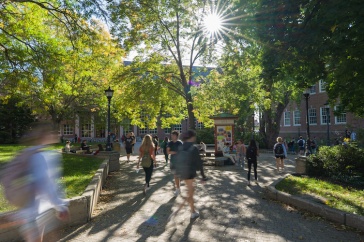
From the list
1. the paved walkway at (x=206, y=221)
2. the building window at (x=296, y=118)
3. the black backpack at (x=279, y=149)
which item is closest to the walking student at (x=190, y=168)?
the paved walkway at (x=206, y=221)

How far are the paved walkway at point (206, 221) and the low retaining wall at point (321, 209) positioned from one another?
0.61 feet

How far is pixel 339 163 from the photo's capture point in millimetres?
10289

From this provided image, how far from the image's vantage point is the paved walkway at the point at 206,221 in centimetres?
489

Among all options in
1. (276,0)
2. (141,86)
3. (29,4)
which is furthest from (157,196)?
(141,86)

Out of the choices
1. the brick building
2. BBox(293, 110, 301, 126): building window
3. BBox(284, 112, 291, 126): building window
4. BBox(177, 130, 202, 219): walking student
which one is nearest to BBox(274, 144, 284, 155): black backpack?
BBox(177, 130, 202, 219): walking student

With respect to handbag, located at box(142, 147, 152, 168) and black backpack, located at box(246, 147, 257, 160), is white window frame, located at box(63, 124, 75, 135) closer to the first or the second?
handbag, located at box(142, 147, 152, 168)

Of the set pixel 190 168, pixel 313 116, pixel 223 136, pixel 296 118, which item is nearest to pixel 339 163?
pixel 190 168

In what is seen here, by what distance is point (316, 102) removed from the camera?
3572cm

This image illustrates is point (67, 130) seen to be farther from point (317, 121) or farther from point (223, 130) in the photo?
point (317, 121)

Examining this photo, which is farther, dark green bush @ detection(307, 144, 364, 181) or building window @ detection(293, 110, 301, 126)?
building window @ detection(293, 110, 301, 126)

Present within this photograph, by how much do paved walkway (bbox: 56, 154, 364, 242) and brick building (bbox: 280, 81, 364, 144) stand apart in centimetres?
2469

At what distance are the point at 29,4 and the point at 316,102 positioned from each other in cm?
3440

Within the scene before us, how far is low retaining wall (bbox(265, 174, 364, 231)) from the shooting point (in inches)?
208

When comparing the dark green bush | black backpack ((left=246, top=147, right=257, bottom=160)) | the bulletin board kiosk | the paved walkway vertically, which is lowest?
the paved walkway
